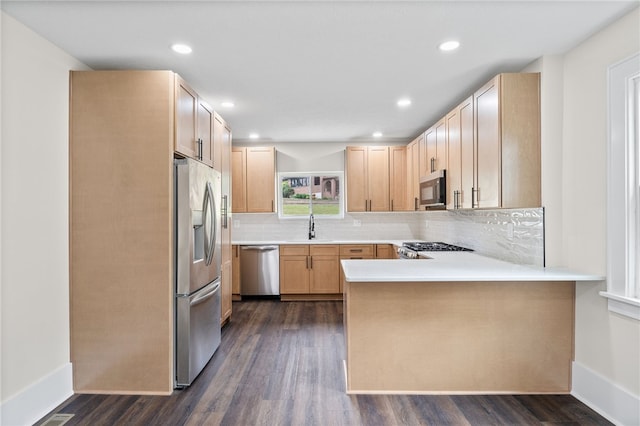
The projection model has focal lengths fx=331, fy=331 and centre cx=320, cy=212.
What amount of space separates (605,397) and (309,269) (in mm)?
3334

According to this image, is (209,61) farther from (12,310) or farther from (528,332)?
(528,332)

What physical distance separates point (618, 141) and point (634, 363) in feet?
4.17

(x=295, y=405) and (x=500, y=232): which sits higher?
(x=500, y=232)

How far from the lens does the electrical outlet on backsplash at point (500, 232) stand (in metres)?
2.54

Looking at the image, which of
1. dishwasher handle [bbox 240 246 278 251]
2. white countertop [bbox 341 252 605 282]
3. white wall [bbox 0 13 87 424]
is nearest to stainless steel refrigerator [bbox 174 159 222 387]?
white wall [bbox 0 13 87 424]

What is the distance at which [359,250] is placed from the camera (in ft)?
15.5

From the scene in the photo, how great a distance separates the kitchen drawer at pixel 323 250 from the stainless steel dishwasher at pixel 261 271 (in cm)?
50

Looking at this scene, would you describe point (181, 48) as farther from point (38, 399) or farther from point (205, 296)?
point (38, 399)

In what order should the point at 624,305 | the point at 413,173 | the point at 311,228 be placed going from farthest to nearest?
the point at 311,228
the point at 413,173
the point at 624,305

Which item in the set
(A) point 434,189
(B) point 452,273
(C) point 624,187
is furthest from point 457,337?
(A) point 434,189

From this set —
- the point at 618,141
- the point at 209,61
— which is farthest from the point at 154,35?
the point at 618,141

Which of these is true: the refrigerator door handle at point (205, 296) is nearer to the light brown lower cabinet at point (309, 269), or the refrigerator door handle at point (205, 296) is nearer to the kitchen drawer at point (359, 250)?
the light brown lower cabinet at point (309, 269)

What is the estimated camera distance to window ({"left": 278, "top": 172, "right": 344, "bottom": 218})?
17.4 feet

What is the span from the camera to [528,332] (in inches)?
90.0
